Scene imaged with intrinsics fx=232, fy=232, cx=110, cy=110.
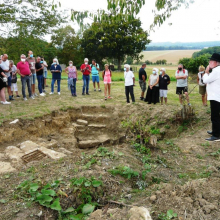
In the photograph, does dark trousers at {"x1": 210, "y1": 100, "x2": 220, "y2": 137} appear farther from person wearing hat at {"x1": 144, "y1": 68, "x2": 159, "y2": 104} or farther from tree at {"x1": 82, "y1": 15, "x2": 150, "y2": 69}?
tree at {"x1": 82, "y1": 15, "x2": 150, "y2": 69}

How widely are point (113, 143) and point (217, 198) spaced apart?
13.2 feet

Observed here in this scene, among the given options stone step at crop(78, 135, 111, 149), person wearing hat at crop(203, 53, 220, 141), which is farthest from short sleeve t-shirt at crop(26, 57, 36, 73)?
person wearing hat at crop(203, 53, 220, 141)

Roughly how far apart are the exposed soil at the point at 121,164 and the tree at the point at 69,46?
3518 centimetres

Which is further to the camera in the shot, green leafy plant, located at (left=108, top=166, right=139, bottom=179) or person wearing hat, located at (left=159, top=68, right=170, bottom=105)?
person wearing hat, located at (left=159, top=68, right=170, bottom=105)

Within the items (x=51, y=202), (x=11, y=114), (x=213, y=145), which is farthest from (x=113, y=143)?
(x=51, y=202)

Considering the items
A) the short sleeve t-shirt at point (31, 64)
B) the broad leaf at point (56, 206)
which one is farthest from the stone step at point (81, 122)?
the broad leaf at point (56, 206)

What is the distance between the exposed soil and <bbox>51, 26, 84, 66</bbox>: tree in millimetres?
35182

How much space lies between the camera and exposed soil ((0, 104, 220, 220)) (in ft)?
9.65

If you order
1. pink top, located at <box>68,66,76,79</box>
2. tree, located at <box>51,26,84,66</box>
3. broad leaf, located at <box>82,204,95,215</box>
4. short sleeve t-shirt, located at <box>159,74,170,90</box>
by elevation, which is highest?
tree, located at <box>51,26,84,66</box>

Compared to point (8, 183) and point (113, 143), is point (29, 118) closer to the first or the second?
point (113, 143)

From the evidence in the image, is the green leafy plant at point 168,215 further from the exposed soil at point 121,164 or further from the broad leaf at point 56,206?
the broad leaf at point 56,206

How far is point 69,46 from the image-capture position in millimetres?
41312

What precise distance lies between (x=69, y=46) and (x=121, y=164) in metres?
39.9

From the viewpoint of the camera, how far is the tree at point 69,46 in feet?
136
